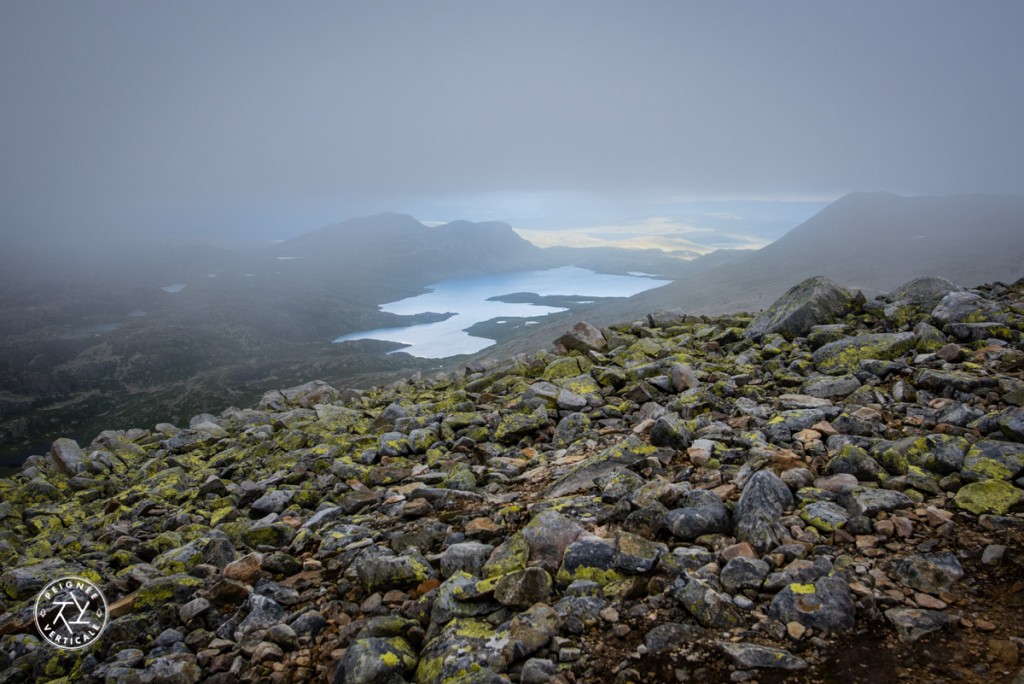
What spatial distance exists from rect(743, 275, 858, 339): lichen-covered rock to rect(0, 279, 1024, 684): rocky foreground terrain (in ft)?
5.16

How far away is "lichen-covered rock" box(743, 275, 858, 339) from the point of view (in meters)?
19.0

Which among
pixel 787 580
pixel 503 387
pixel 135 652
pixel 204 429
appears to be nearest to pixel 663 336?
pixel 503 387

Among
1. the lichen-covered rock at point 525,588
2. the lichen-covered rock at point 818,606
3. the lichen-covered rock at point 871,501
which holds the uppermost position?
the lichen-covered rock at point 871,501

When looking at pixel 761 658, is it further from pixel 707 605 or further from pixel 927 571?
pixel 927 571

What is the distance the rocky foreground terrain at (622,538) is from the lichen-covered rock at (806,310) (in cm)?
157

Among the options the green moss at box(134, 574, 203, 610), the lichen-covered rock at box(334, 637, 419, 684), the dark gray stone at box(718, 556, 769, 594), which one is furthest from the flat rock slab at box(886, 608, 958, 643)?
the green moss at box(134, 574, 203, 610)

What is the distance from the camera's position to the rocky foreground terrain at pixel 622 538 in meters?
5.77

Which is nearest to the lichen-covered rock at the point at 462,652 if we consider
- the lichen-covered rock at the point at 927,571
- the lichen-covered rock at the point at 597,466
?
the lichen-covered rock at the point at 597,466

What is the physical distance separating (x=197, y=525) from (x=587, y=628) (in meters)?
11.7

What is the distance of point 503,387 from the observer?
1995cm

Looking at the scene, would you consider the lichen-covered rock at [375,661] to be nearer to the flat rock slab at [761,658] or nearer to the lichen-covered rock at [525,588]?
the lichen-covered rock at [525,588]

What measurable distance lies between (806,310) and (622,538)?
15.8 meters

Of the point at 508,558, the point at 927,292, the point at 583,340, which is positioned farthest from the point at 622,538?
the point at 927,292

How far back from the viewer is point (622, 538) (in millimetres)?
7359
